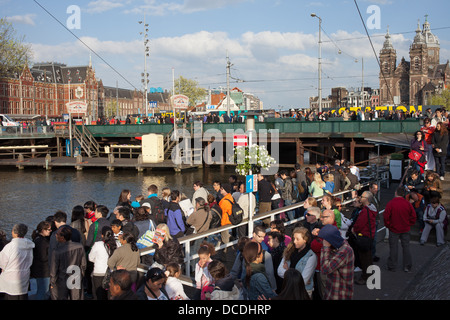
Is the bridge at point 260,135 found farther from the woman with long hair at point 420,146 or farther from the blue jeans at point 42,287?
the blue jeans at point 42,287

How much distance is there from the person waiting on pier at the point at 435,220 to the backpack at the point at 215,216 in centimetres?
462

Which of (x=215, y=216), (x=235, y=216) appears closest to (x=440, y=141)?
(x=235, y=216)

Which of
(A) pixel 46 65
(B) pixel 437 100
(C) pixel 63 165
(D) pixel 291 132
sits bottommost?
(C) pixel 63 165

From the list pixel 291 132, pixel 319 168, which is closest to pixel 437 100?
pixel 291 132

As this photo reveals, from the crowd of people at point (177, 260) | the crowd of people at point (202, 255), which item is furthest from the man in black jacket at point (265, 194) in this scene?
the crowd of people at point (177, 260)

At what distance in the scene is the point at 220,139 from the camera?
39.2m

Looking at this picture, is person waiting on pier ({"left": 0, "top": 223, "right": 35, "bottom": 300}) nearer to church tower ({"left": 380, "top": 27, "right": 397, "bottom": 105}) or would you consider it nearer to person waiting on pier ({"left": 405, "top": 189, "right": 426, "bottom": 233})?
person waiting on pier ({"left": 405, "top": 189, "right": 426, "bottom": 233})

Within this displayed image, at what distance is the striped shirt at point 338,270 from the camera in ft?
19.3

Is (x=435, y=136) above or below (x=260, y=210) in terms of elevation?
above

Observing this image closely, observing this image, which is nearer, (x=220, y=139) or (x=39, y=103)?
(x=220, y=139)

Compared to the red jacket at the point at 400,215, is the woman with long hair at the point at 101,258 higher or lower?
lower

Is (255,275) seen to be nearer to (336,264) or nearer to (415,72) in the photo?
(336,264)
